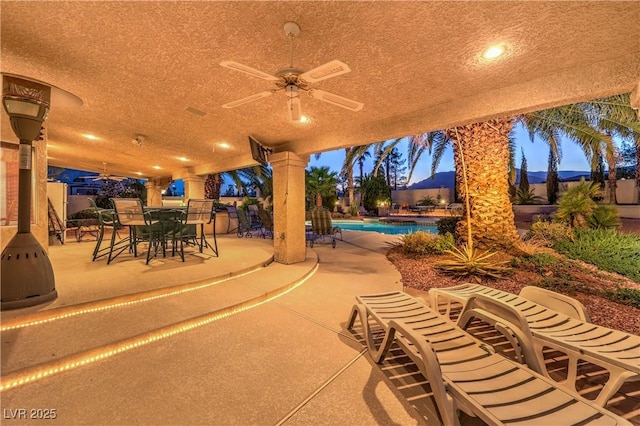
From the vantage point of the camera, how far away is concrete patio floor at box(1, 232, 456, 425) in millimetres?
1544

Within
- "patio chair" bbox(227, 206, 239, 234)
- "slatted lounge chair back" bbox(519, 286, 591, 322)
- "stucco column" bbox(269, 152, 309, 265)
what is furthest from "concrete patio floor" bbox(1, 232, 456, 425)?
"patio chair" bbox(227, 206, 239, 234)

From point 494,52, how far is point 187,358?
3.79m

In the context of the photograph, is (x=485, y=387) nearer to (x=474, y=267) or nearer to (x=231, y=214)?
(x=474, y=267)

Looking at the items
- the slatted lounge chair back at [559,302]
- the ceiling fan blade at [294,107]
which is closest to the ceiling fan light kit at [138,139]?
the ceiling fan blade at [294,107]

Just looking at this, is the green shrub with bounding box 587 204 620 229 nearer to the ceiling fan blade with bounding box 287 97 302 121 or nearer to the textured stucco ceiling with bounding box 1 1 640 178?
the textured stucco ceiling with bounding box 1 1 640 178

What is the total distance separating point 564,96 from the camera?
271cm

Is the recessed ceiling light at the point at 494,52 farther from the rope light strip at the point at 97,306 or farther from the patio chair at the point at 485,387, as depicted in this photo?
the rope light strip at the point at 97,306

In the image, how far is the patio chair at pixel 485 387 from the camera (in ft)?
4.04

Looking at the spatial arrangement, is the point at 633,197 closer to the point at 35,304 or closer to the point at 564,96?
the point at 564,96

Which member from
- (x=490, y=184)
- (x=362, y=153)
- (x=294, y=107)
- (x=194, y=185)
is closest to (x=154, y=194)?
(x=194, y=185)

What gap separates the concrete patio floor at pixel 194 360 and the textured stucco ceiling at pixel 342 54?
245cm

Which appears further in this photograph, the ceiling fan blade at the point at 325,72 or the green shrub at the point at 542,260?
the green shrub at the point at 542,260

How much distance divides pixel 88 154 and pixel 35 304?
6415 millimetres

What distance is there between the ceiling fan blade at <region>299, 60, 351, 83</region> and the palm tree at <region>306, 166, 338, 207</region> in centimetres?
1558
